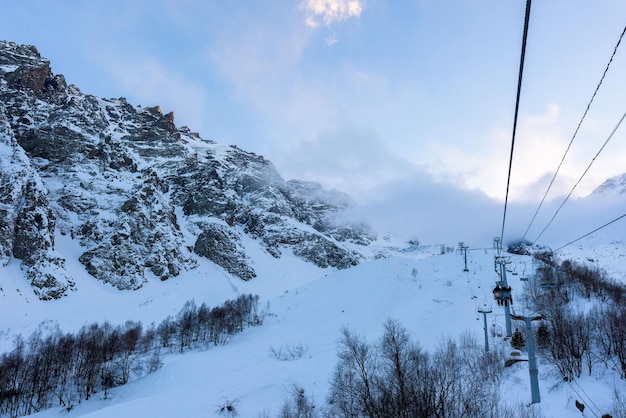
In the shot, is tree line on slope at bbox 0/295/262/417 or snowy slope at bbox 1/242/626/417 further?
tree line on slope at bbox 0/295/262/417

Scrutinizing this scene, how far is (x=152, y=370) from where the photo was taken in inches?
2211

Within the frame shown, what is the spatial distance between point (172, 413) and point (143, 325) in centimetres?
4781

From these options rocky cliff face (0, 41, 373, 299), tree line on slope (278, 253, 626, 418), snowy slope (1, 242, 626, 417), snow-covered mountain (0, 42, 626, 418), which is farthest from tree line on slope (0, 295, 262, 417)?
tree line on slope (278, 253, 626, 418)

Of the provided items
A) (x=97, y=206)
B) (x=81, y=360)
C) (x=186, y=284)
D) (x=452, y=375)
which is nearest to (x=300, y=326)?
(x=81, y=360)

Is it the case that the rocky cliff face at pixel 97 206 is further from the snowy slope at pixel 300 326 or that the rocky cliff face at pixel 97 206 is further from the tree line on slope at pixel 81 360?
the tree line on slope at pixel 81 360

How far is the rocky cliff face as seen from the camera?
83375 millimetres

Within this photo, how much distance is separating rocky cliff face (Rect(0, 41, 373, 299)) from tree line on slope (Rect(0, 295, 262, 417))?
80.7ft

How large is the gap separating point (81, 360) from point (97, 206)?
67.4m

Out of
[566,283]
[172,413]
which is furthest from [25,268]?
[566,283]

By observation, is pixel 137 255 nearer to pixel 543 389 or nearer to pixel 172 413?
pixel 172 413

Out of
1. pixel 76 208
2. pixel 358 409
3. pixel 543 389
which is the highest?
pixel 76 208

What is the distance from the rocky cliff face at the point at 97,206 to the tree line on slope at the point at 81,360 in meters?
24.6

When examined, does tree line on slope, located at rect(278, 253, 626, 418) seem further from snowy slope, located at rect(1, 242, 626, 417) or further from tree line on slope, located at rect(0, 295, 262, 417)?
tree line on slope, located at rect(0, 295, 262, 417)

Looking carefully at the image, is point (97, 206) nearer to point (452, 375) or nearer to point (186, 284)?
point (186, 284)
